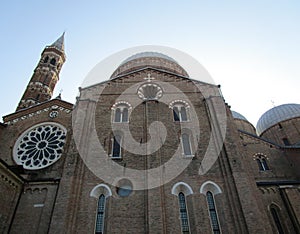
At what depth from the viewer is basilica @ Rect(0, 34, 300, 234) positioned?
12.6 metres

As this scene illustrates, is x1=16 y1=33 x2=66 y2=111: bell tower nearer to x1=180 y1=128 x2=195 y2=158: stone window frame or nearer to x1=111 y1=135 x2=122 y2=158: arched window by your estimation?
x1=111 y1=135 x2=122 y2=158: arched window

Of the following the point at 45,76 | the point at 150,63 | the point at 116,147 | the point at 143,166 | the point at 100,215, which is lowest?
the point at 100,215

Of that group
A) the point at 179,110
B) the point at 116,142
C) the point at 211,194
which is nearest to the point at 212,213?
the point at 211,194

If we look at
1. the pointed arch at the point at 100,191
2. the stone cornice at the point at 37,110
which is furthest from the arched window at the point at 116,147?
the stone cornice at the point at 37,110

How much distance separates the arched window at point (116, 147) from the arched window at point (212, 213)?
5801mm

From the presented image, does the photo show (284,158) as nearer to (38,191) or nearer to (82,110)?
(82,110)

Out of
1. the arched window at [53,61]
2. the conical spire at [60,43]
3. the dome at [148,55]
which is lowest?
the dome at [148,55]

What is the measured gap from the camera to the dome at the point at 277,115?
104ft

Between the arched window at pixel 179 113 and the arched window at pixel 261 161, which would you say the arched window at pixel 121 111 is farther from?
the arched window at pixel 261 161

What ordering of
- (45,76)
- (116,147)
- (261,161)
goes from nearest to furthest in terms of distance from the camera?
(116,147) → (261,161) → (45,76)

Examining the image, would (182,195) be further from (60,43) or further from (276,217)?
(60,43)

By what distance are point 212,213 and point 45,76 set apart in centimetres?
2748

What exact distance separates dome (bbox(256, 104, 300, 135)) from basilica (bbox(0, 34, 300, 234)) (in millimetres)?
12198

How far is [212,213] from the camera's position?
1301cm
